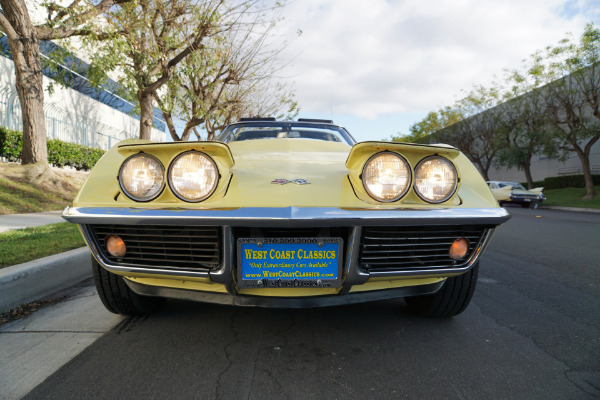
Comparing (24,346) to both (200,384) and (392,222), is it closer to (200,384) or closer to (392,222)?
(200,384)

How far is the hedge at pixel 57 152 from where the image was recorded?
955 centimetres

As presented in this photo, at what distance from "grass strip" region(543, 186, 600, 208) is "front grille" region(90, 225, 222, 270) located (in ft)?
62.6

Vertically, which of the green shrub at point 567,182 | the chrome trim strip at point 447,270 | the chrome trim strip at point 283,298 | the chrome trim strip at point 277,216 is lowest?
the green shrub at point 567,182

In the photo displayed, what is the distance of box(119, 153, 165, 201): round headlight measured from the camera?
70.4 inches

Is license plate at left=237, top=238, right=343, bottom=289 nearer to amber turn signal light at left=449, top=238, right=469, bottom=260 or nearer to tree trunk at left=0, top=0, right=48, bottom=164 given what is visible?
amber turn signal light at left=449, top=238, right=469, bottom=260

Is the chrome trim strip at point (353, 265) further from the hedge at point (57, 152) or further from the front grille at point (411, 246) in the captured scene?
the hedge at point (57, 152)

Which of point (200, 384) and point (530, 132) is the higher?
point (530, 132)

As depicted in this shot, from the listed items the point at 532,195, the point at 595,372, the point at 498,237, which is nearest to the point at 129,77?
the point at 498,237

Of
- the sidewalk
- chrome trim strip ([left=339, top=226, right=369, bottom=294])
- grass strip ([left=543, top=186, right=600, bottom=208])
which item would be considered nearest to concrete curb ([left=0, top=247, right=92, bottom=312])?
the sidewalk

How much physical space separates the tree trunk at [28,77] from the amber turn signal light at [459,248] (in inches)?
369

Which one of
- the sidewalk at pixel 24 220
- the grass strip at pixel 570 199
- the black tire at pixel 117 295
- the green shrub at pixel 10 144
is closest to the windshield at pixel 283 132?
the black tire at pixel 117 295

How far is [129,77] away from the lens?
9633mm

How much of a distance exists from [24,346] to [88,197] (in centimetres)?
86

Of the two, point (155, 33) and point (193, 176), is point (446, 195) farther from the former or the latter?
point (155, 33)
